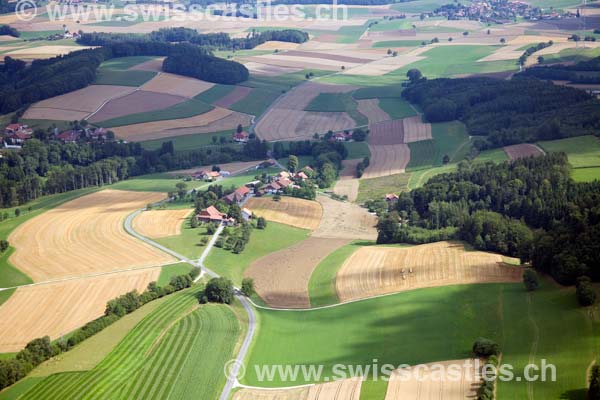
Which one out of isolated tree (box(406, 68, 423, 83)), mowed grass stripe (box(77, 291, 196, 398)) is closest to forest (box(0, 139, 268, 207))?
mowed grass stripe (box(77, 291, 196, 398))

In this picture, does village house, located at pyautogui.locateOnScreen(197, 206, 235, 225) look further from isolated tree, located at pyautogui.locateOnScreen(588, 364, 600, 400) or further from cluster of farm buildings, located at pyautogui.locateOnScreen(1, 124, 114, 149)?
isolated tree, located at pyautogui.locateOnScreen(588, 364, 600, 400)

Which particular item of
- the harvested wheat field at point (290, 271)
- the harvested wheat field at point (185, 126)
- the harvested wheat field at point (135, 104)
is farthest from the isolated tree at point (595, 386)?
the harvested wheat field at point (135, 104)

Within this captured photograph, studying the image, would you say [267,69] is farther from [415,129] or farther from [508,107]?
[508,107]

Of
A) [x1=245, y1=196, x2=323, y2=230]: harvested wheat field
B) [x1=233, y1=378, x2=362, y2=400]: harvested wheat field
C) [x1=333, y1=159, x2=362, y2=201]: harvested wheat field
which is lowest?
[x1=333, y1=159, x2=362, y2=201]: harvested wheat field

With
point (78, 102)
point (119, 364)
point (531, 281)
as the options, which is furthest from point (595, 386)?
point (78, 102)

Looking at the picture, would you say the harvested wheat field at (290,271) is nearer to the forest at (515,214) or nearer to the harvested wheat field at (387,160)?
the forest at (515,214)

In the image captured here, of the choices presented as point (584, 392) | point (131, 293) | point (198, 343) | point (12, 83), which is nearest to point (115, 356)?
point (198, 343)
